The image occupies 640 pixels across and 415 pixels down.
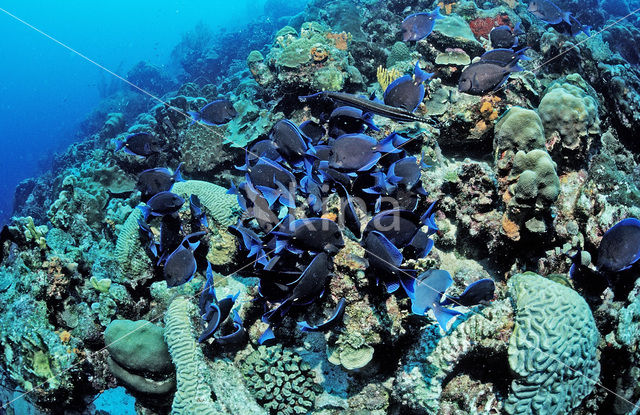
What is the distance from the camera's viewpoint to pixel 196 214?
4172 millimetres

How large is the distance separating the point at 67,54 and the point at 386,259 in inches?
5111

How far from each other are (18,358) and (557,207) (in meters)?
6.34

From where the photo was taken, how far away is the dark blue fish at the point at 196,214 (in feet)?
13.6

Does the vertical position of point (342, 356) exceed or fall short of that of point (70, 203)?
it falls short

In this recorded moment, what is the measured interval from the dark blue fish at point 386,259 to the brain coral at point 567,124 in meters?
3.04

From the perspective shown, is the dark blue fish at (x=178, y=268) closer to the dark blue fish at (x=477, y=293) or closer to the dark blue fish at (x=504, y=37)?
the dark blue fish at (x=477, y=293)

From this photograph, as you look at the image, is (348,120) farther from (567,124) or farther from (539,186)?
(567,124)

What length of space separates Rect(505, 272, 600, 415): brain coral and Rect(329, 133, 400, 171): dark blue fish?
5.85 ft

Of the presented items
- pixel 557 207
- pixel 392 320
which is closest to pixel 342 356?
pixel 392 320

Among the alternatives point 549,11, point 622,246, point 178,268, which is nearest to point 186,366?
point 178,268

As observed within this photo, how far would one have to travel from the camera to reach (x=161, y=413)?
3648 mm

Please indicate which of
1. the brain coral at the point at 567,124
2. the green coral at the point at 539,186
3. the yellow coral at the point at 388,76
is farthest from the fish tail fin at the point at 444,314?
the yellow coral at the point at 388,76

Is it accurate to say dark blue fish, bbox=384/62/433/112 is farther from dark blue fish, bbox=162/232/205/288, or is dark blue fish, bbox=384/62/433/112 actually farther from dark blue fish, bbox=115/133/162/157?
dark blue fish, bbox=115/133/162/157

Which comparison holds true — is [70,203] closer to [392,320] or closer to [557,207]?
[392,320]
